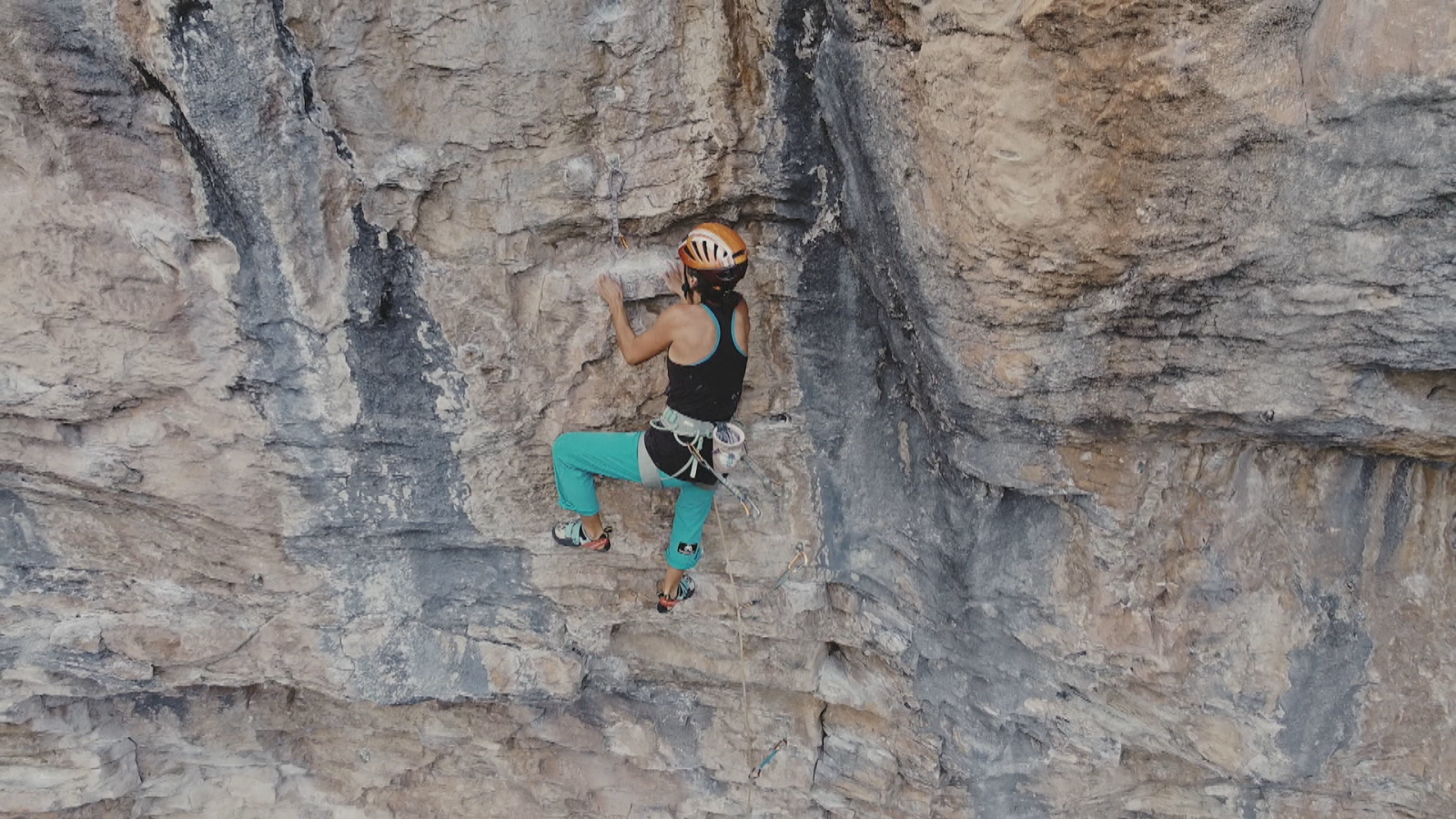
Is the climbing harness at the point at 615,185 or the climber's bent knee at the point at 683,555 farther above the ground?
the climbing harness at the point at 615,185

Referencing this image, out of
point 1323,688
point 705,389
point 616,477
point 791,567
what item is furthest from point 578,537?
point 1323,688

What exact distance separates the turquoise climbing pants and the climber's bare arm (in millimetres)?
532

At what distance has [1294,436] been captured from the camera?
365cm

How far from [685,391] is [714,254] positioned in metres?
0.69

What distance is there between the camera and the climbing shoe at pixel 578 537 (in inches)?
196

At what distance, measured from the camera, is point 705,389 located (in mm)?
4141

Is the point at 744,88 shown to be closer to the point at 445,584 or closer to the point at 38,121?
the point at 38,121

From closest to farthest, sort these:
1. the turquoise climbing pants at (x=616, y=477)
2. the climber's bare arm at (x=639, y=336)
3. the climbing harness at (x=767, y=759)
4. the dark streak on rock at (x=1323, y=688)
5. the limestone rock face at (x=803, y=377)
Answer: the limestone rock face at (x=803, y=377) → the climber's bare arm at (x=639, y=336) → the dark streak on rock at (x=1323, y=688) → the turquoise climbing pants at (x=616, y=477) → the climbing harness at (x=767, y=759)

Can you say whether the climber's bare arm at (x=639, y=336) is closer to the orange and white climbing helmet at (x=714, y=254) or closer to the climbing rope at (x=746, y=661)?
the orange and white climbing helmet at (x=714, y=254)

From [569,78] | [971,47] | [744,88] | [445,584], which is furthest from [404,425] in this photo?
[971,47]

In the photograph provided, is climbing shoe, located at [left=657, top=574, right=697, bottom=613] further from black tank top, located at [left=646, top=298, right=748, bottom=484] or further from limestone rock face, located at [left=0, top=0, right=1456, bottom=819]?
black tank top, located at [left=646, top=298, right=748, bottom=484]

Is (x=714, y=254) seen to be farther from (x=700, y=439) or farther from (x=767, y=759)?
(x=767, y=759)

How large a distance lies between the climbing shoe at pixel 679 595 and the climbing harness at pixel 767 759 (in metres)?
1.51

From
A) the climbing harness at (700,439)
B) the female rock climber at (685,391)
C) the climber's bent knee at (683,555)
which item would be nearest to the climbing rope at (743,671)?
the climber's bent knee at (683,555)
